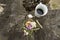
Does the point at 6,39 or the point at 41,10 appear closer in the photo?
the point at 6,39

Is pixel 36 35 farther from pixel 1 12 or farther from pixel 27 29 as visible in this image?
pixel 1 12

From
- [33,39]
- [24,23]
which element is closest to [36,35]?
[33,39]

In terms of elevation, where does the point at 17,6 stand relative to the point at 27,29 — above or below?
above

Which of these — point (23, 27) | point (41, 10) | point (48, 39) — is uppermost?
point (41, 10)

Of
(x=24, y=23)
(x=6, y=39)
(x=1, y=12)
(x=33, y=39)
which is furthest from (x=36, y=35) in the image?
(x=1, y=12)

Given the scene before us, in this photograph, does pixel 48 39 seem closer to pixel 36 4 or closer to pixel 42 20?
pixel 42 20

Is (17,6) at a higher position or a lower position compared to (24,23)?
higher

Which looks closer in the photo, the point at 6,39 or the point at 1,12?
the point at 6,39
